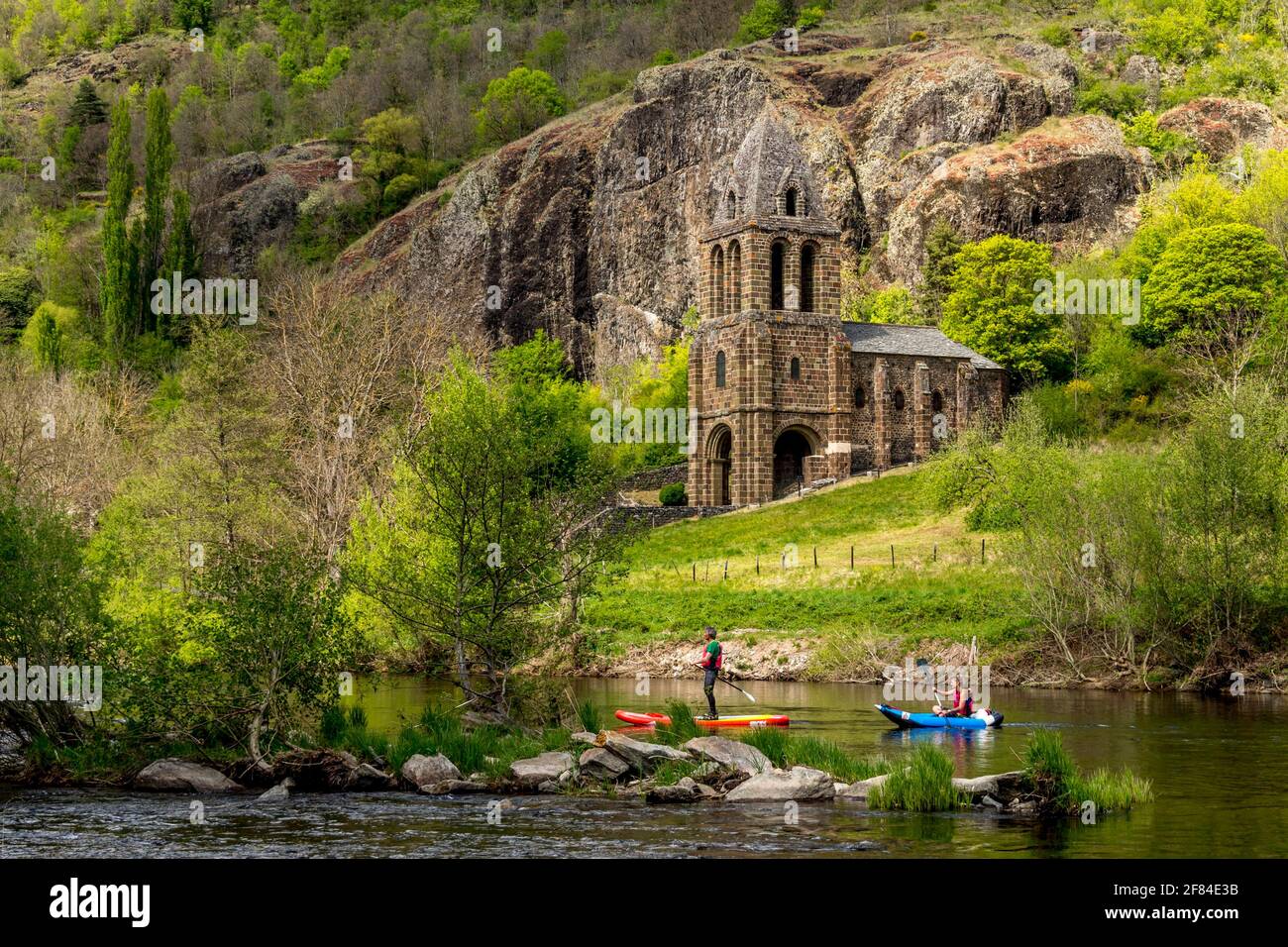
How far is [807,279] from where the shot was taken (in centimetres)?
10519

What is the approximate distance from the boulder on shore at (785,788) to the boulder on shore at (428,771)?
5.73 metres

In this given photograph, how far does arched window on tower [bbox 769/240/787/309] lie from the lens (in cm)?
10400

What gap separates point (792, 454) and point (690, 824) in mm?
76318

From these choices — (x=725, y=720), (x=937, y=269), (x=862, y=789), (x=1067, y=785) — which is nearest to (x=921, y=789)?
(x=862, y=789)

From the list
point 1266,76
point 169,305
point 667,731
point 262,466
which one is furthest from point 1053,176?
point 667,731

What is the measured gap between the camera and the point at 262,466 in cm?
6681

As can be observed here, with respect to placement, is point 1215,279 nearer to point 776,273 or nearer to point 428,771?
point 776,273

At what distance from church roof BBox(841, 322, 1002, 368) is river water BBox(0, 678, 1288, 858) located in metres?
68.6

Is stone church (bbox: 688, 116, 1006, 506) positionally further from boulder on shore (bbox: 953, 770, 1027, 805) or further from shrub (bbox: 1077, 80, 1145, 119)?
boulder on shore (bbox: 953, 770, 1027, 805)

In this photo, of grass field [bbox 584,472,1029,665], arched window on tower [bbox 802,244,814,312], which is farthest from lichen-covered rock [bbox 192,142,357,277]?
grass field [bbox 584,472,1029,665]

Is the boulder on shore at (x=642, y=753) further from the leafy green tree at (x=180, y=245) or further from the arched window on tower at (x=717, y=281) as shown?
the leafy green tree at (x=180, y=245)

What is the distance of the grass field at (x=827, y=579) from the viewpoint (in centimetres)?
6053
